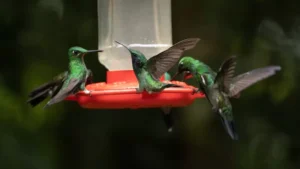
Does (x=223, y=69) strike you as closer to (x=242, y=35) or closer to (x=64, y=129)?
(x=242, y=35)

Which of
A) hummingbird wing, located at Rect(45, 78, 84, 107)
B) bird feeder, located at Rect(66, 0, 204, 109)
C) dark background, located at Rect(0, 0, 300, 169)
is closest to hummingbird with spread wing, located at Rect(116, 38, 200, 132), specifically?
bird feeder, located at Rect(66, 0, 204, 109)

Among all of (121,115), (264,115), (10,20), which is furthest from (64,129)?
(264,115)

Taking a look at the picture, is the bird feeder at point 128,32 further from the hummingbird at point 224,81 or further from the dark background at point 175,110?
the dark background at point 175,110

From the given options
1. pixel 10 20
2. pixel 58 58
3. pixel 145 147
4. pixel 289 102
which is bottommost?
pixel 145 147

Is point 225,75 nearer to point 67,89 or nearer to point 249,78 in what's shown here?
point 249,78

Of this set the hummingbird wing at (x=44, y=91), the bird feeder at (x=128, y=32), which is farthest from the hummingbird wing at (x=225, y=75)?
the hummingbird wing at (x=44, y=91)

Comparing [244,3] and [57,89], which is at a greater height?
[244,3]

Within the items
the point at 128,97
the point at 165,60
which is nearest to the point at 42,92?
the point at 128,97

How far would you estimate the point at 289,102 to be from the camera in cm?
388

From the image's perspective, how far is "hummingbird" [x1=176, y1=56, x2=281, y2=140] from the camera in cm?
233

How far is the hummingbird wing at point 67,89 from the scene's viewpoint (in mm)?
2305

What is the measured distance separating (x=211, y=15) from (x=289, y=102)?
31.2 inches

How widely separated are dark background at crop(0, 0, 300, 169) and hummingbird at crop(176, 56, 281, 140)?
4.56 ft

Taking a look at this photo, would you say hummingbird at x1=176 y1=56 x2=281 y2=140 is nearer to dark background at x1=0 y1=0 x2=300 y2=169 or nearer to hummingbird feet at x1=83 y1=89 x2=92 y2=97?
hummingbird feet at x1=83 y1=89 x2=92 y2=97
